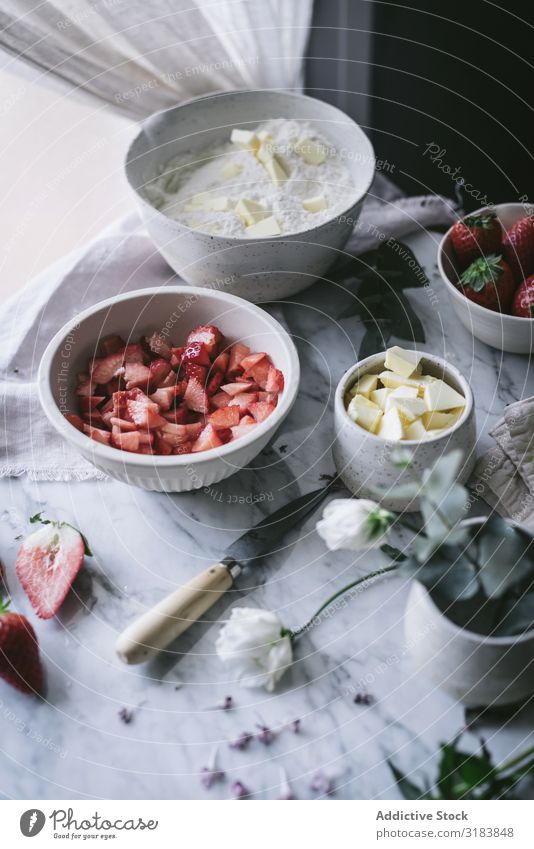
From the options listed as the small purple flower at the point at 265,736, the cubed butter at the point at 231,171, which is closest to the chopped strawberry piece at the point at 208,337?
the cubed butter at the point at 231,171

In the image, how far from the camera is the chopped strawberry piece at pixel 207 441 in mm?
629

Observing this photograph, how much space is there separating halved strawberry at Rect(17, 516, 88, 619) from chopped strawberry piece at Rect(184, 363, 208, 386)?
0.16m

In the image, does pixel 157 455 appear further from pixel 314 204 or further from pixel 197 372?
pixel 314 204

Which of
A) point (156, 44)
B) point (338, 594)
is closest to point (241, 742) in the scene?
point (338, 594)

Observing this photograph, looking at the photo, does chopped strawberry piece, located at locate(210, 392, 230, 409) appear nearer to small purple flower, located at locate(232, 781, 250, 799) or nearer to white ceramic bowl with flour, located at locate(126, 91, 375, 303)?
white ceramic bowl with flour, located at locate(126, 91, 375, 303)

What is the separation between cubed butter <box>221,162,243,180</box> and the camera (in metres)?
0.84

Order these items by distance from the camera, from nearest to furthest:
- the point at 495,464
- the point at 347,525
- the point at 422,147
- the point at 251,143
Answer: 1. the point at 347,525
2. the point at 495,464
3. the point at 251,143
4. the point at 422,147

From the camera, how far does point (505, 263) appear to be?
759 mm

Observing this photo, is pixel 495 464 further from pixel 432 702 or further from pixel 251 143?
pixel 251 143

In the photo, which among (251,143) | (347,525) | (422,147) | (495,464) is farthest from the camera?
(422,147)

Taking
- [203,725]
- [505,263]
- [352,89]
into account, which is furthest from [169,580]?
[352,89]

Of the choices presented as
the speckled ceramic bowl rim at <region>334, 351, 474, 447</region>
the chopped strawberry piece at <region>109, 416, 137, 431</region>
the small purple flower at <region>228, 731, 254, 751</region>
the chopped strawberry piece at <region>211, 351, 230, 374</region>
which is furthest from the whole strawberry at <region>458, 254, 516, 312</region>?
the small purple flower at <region>228, 731, 254, 751</region>

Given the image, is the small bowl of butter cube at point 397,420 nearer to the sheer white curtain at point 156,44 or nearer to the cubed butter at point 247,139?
the cubed butter at point 247,139

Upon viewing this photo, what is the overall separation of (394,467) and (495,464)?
10cm
